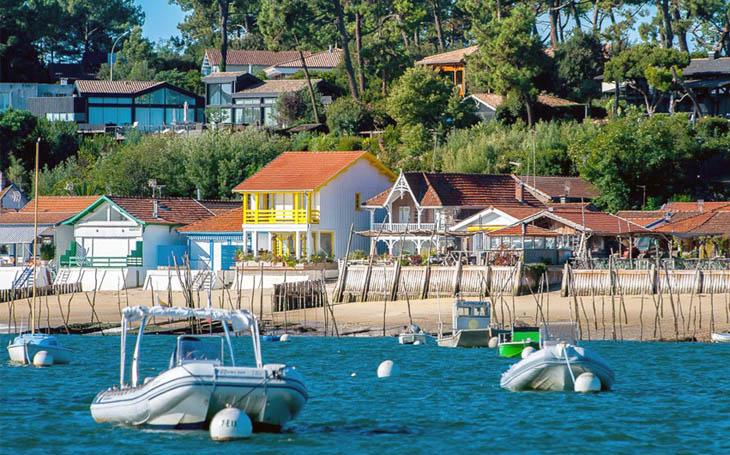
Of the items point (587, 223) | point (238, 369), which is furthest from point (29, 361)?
point (587, 223)

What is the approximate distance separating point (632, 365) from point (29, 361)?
22.1 meters

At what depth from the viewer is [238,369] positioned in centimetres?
2683

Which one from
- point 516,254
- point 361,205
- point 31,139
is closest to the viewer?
point 516,254

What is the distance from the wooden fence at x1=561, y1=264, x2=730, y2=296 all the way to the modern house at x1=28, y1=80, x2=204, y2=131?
210ft

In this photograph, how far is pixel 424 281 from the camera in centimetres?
6156

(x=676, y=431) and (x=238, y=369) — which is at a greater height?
(x=238, y=369)

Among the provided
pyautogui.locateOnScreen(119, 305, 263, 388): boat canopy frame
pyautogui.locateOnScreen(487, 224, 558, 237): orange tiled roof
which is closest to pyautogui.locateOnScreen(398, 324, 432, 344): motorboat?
pyautogui.locateOnScreen(487, 224, 558, 237): orange tiled roof

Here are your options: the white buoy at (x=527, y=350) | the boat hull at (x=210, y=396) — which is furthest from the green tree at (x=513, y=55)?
the boat hull at (x=210, y=396)

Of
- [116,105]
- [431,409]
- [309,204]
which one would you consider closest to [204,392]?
[431,409]

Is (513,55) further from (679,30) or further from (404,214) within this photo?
(404,214)

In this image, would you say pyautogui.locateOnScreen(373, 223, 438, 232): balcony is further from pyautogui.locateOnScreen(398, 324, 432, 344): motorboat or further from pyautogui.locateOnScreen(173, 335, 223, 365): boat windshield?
pyautogui.locateOnScreen(173, 335, 223, 365): boat windshield

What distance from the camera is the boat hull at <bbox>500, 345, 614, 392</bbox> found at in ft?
115

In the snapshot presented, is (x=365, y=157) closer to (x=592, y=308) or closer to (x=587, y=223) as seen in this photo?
(x=587, y=223)

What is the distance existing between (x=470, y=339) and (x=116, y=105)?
7389 centimetres
